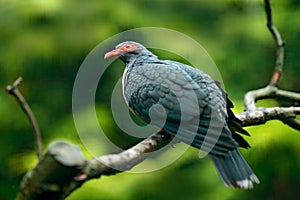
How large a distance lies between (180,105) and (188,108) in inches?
0.5

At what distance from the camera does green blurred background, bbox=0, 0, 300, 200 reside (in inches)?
68.9

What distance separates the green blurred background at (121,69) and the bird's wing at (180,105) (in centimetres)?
76

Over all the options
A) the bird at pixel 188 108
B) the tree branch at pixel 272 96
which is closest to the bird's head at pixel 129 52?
the bird at pixel 188 108

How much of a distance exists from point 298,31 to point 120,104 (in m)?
0.57

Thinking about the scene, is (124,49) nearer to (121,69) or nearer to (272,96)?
(272,96)

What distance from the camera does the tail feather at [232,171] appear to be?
34.3 inches

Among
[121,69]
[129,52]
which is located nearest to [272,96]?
[129,52]

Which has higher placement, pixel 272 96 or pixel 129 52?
pixel 129 52

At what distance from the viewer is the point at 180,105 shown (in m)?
0.91

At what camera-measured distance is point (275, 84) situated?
1195 mm

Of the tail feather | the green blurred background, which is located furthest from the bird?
the green blurred background

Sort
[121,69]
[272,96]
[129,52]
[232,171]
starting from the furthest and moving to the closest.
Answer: [121,69], [272,96], [129,52], [232,171]

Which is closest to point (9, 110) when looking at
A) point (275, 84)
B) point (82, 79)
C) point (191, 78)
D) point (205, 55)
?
point (82, 79)

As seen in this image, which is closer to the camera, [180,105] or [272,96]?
[180,105]
